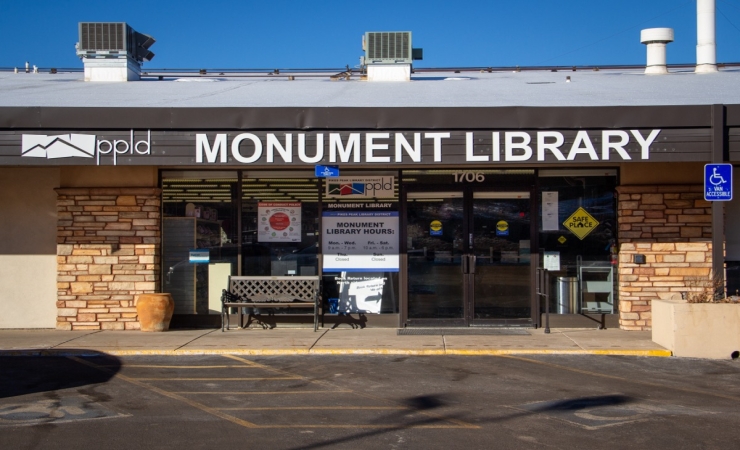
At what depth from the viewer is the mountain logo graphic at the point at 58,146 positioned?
11.5 m

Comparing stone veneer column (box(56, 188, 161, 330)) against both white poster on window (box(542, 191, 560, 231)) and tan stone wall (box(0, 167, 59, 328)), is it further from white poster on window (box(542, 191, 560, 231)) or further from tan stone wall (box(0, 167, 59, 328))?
white poster on window (box(542, 191, 560, 231))

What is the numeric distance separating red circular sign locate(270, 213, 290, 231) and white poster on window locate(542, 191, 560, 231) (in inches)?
174

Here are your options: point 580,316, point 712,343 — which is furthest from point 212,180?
point 712,343

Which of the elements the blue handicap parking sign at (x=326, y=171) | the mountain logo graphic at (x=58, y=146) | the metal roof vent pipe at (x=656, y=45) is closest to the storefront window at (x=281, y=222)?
the blue handicap parking sign at (x=326, y=171)

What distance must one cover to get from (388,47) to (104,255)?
7.69 meters

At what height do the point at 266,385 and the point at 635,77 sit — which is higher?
the point at 635,77

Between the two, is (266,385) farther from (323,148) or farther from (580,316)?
(580,316)

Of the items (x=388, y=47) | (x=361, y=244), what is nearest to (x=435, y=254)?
(x=361, y=244)

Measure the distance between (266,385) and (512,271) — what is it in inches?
223

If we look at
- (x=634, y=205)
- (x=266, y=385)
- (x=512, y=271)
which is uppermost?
(x=634, y=205)

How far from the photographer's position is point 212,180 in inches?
527

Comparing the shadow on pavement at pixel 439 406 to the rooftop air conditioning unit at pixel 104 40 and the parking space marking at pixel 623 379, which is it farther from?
the rooftop air conditioning unit at pixel 104 40

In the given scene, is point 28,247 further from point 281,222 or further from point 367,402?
point 367,402

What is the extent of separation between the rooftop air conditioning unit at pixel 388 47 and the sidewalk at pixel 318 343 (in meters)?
6.76
